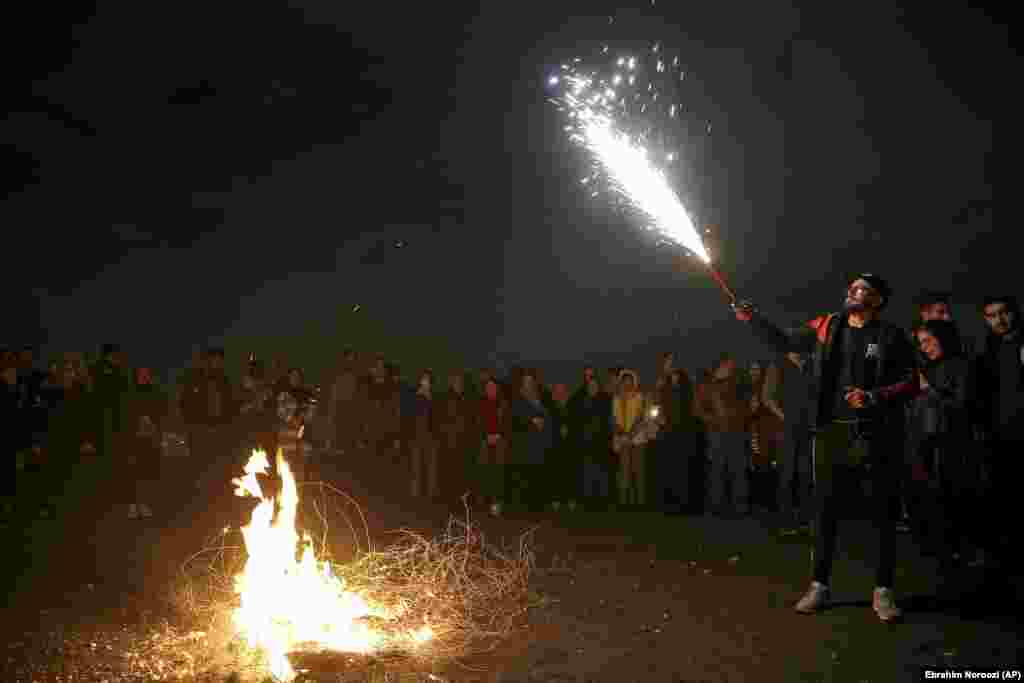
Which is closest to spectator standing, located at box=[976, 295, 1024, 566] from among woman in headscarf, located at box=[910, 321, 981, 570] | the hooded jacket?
the hooded jacket

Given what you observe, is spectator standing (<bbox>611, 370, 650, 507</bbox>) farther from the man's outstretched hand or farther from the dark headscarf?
the man's outstretched hand

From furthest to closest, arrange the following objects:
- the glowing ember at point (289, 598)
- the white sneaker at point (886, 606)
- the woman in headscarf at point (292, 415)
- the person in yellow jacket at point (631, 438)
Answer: the person in yellow jacket at point (631, 438), the woman in headscarf at point (292, 415), the white sneaker at point (886, 606), the glowing ember at point (289, 598)

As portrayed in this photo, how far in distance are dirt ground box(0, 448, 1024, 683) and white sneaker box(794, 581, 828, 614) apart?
0.09 meters

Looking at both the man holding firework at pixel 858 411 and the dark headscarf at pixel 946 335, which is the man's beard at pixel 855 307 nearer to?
the man holding firework at pixel 858 411

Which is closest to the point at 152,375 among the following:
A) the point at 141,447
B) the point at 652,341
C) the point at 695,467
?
the point at 141,447

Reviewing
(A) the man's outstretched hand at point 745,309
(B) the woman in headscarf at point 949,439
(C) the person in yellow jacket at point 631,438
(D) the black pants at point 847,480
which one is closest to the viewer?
(D) the black pants at point 847,480

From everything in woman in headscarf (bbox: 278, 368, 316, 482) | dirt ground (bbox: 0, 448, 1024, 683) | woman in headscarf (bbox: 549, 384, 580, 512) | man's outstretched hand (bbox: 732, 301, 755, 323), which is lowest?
dirt ground (bbox: 0, 448, 1024, 683)

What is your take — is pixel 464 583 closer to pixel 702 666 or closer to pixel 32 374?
pixel 702 666

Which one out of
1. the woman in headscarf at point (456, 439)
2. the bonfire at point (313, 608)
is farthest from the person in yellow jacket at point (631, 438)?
the bonfire at point (313, 608)

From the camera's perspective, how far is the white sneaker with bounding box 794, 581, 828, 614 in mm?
6070

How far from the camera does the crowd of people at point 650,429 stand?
20.2ft

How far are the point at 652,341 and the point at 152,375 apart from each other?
48.5ft

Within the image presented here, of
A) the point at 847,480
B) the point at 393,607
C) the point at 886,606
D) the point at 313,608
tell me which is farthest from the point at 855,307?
the point at 313,608

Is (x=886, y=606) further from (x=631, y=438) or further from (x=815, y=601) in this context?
(x=631, y=438)
